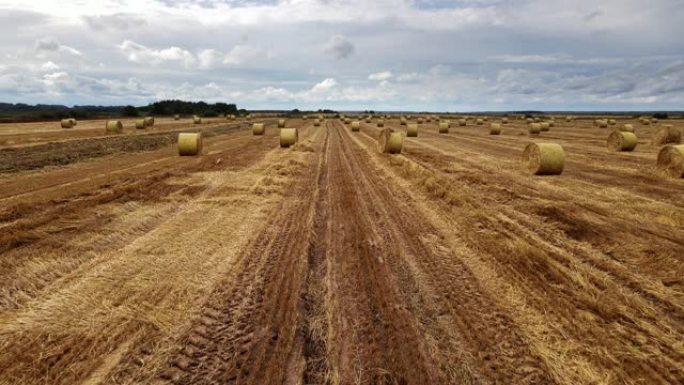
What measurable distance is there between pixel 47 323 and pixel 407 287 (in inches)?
191

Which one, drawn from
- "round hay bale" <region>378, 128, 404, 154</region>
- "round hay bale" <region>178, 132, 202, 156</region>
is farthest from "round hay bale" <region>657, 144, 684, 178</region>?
"round hay bale" <region>178, 132, 202, 156</region>

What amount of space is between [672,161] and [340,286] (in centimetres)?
1580

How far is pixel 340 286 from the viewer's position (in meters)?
6.73

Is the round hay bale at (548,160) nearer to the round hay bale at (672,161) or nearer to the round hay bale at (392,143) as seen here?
the round hay bale at (672,161)

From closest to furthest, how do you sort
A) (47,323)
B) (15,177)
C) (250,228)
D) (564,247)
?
(47,323), (564,247), (250,228), (15,177)

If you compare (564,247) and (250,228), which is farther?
(250,228)

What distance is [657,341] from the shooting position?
5.04 metres

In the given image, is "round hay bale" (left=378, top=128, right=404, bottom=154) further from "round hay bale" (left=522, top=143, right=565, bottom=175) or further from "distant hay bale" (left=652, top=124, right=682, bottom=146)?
"distant hay bale" (left=652, top=124, right=682, bottom=146)

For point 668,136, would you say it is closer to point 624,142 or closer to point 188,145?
point 624,142

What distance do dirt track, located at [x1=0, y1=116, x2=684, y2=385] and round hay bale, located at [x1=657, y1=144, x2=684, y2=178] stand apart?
2697 mm

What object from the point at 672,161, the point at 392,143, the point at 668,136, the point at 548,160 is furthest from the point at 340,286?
the point at 668,136

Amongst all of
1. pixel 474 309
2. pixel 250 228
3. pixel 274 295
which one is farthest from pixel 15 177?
pixel 474 309

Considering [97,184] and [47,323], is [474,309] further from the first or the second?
[97,184]

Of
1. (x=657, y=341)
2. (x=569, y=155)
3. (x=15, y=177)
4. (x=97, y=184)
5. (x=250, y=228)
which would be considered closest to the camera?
(x=657, y=341)
